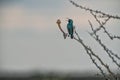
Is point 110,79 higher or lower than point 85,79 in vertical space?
lower

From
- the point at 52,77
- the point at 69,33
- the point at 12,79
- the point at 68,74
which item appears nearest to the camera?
the point at 69,33

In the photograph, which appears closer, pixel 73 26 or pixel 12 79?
pixel 73 26

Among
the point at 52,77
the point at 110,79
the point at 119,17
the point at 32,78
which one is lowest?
the point at 110,79

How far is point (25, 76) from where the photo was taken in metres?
29.2

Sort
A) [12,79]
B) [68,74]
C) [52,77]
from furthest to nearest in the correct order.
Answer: [12,79]
[68,74]
[52,77]

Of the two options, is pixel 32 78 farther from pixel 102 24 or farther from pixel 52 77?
pixel 102 24

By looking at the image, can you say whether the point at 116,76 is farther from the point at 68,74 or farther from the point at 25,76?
the point at 25,76

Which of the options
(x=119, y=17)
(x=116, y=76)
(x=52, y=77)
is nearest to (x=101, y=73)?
(x=116, y=76)

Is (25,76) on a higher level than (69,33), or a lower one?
higher

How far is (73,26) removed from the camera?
244 inches

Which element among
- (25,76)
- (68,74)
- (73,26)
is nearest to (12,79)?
(25,76)

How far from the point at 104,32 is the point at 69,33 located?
38 cm

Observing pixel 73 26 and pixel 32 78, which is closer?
pixel 73 26

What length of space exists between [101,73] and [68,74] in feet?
64.5
